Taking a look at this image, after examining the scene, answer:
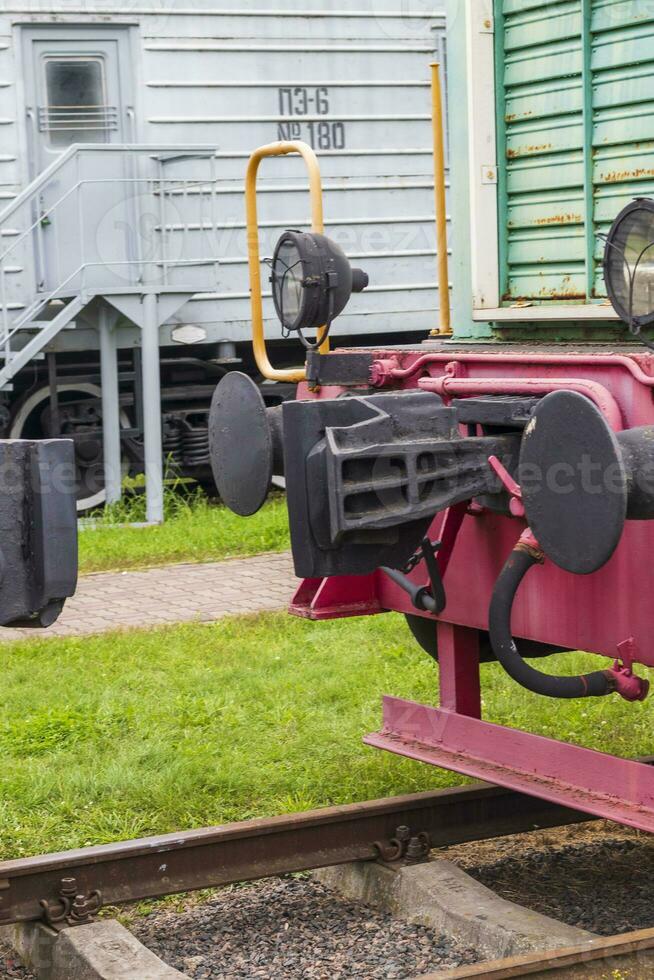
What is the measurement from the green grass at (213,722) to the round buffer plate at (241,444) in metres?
1.18

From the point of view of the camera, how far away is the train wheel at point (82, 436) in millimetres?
11047

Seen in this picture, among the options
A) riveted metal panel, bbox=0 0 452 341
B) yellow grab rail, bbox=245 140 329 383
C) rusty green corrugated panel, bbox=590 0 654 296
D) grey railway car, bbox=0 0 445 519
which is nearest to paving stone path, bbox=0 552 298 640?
grey railway car, bbox=0 0 445 519

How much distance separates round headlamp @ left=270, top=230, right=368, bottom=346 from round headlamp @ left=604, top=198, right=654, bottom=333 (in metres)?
0.92

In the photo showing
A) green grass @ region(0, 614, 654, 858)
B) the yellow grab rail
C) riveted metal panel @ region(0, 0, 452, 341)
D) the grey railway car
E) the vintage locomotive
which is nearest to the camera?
the vintage locomotive

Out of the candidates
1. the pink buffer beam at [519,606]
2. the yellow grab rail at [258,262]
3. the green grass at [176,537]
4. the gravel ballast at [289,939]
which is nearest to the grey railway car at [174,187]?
the green grass at [176,537]

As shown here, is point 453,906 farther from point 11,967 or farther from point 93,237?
point 93,237

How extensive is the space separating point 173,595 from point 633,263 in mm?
5386

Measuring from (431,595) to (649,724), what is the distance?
1.79 meters

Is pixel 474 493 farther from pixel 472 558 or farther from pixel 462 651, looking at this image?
pixel 462 651

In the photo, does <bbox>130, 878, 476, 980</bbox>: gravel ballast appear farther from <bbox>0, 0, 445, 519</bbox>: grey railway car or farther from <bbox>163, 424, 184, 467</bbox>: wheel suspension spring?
<bbox>163, 424, 184, 467</bbox>: wheel suspension spring

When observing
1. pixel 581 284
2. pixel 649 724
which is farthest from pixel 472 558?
pixel 649 724

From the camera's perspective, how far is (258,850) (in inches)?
163

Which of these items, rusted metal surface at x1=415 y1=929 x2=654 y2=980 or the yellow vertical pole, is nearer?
rusted metal surface at x1=415 y1=929 x2=654 y2=980

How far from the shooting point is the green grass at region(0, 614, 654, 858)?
4.86 metres
